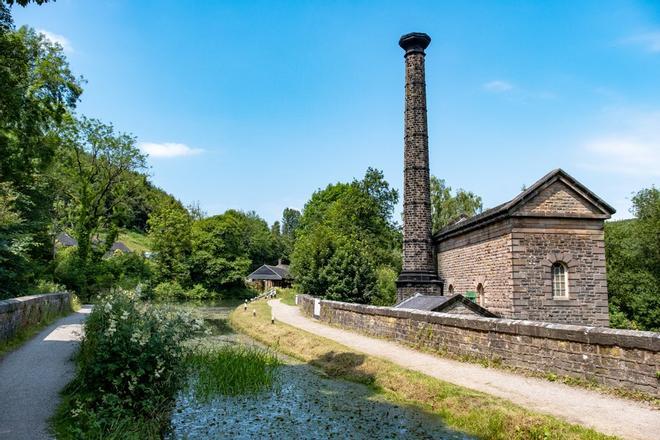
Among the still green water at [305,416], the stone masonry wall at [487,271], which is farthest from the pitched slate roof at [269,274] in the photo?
the still green water at [305,416]

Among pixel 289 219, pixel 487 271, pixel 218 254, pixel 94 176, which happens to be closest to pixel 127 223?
pixel 94 176

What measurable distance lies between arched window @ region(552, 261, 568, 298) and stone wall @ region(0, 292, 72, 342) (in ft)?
57.0

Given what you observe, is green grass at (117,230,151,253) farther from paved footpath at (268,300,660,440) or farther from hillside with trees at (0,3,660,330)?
paved footpath at (268,300,660,440)

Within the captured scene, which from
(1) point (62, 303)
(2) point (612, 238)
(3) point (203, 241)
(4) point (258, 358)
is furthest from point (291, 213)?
(4) point (258, 358)

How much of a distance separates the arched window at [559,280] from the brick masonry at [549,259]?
0.15 m

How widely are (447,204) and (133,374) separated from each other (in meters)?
46.5

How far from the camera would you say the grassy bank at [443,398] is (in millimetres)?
6422

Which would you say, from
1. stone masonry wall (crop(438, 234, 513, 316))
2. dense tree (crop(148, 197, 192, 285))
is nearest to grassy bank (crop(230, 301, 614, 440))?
stone masonry wall (crop(438, 234, 513, 316))

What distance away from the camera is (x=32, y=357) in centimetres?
962

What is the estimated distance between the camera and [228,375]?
10156mm

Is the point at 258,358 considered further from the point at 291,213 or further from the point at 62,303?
the point at 291,213

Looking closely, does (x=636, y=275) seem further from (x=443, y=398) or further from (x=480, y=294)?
(x=443, y=398)

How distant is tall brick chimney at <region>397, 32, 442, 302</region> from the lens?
78.1 ft

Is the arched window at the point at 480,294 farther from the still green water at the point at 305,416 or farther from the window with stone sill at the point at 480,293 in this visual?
Answer: the still green water at the point at 305,416
